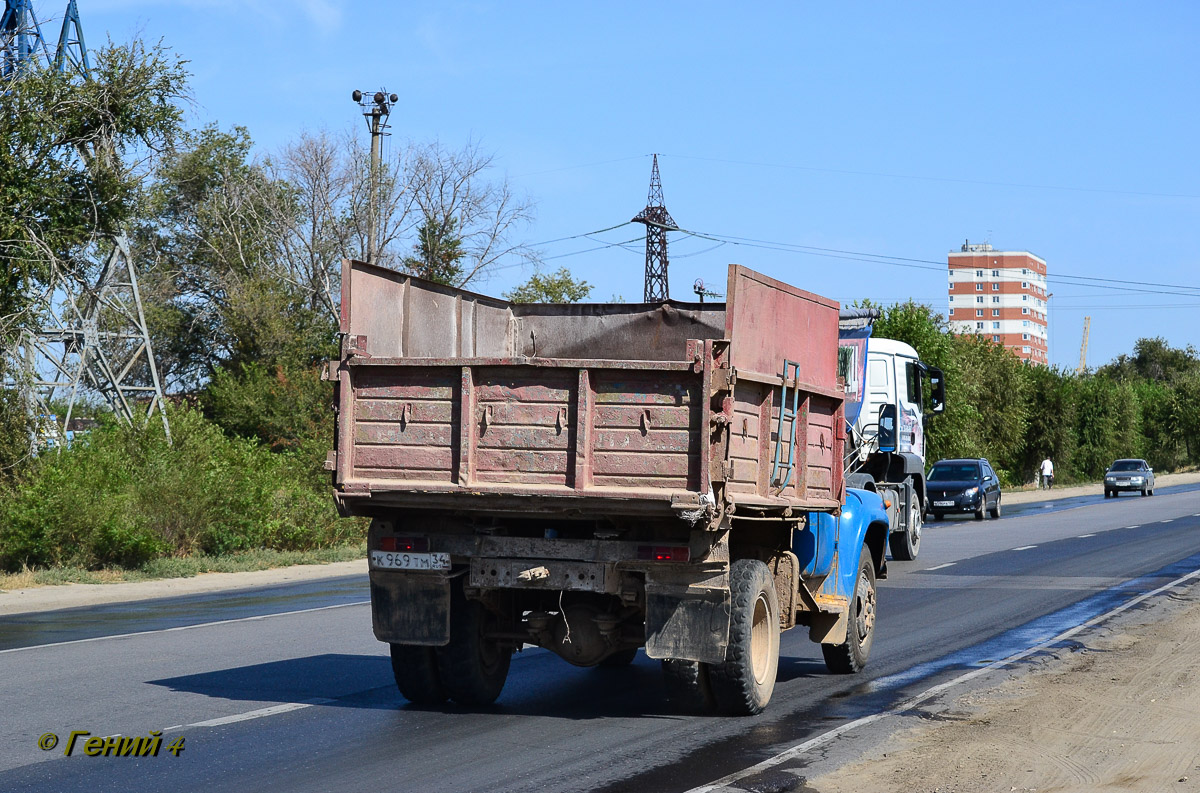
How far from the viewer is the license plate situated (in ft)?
27.4

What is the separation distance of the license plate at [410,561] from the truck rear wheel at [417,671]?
797 millimetres

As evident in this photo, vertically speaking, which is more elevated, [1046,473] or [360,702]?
[1046,473]

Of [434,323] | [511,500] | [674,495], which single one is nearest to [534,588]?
[511,500]

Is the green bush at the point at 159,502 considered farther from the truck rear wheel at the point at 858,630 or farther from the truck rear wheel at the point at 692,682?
the truck rear wheel at the point at 692,682

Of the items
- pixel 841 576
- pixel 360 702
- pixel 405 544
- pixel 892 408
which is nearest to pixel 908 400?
pixel 892 408

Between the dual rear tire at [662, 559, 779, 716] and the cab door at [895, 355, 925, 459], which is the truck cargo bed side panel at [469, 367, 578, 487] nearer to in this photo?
the dual rear tire at [662, 559, 779, 716]

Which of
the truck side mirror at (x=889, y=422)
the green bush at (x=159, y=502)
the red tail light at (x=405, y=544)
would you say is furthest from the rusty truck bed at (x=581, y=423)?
the green bush at (x=159, y=502)

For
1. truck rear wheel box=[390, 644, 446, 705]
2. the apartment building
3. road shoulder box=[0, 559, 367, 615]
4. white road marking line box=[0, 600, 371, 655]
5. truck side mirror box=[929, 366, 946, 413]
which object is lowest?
road shoulder box=[0, 559, 367, 615]

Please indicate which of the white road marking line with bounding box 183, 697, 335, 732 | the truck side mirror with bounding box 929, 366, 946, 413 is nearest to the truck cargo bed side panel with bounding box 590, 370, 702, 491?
the white road marking line with bounding box 183, 697, 335, 732

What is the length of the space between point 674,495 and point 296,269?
46.8 m

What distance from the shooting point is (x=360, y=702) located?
30.5ft

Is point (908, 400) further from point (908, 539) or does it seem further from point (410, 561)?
point (410, 561)

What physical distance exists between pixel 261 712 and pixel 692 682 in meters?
2.86

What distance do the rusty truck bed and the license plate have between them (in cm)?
32
